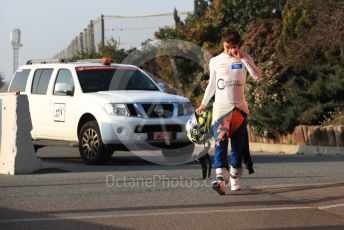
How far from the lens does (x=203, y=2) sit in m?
33.8

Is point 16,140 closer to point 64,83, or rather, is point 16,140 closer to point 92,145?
point 92,145

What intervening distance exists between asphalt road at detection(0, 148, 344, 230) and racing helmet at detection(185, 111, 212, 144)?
2.05 ft

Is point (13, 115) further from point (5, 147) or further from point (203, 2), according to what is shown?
point (203, 2)

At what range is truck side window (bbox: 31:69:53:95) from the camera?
15.4m

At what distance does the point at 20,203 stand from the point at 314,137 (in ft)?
34.4

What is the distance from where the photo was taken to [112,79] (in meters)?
14.8

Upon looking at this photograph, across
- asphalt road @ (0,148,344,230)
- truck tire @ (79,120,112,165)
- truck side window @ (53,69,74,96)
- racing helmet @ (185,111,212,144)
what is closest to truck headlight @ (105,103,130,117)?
truck tire @ (79,120,112,165)

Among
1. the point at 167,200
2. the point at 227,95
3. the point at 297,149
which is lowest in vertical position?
the point at 297,149

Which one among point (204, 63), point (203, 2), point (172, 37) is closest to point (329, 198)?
point (204, 63)

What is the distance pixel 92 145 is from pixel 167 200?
4.96 m

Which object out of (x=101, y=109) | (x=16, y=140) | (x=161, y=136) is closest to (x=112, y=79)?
(x=101, y=109)

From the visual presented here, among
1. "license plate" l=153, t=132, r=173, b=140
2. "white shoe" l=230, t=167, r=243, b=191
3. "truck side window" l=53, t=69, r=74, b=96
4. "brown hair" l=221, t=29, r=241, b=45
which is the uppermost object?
"brown hair" l=221, t=29, r=241, b=45

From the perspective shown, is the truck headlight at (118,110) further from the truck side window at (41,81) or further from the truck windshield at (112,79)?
the truck side window at (41,81)

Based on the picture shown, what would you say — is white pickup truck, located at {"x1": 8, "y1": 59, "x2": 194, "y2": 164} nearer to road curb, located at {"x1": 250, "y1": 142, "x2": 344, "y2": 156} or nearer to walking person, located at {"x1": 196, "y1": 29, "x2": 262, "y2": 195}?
walking person, located at {"x1": 196, "y1": 29, "x2": 262, "y2": 195}
